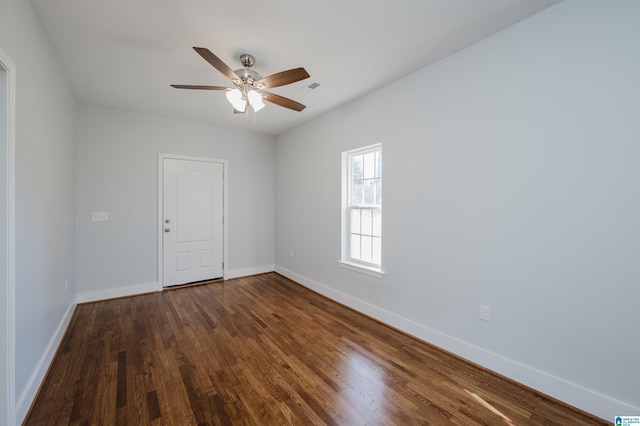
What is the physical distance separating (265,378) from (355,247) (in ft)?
6.35

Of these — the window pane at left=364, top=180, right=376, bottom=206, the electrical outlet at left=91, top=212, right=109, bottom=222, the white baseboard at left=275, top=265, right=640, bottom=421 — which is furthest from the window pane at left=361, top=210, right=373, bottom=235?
the electrical outlet at left=91, top=212, right=109, bottom=222

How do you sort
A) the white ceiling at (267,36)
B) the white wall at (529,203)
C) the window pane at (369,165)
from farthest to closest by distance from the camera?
the window pane at (369,165), the white ceiling at (267,36), the white wall at (529,203)

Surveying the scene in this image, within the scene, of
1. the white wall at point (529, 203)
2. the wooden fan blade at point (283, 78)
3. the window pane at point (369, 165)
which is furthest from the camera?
the window pane at point (369, 165)

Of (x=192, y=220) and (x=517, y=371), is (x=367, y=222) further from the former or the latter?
(x=192, y=220)

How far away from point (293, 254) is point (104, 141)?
325 centimetres

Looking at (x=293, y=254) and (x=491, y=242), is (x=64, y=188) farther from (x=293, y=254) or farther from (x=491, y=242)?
(x=491, y=242)

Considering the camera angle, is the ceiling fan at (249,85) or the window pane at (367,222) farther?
the window pane at (367,222)

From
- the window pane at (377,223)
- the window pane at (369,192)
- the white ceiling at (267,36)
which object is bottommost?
the window pane at (377,223)

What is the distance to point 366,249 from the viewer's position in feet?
11.0

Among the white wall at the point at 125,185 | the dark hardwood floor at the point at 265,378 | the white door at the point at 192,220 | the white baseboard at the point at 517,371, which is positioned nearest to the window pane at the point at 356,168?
the white baseboard at the point at 517,371

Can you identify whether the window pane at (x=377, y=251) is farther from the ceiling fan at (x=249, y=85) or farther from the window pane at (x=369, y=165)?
the ceiling fan at (x=249, y=85)

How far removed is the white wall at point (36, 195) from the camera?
1.60 m

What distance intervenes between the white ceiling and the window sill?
6.98 ft

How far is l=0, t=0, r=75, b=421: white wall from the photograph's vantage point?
1.60m
